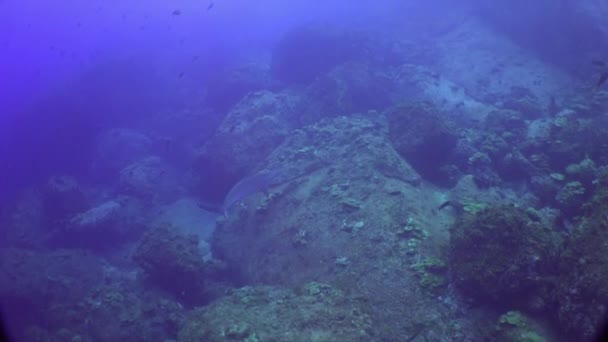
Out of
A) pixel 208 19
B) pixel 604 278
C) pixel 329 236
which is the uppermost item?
pixel 604 278

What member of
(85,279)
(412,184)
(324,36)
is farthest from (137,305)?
(324,36)

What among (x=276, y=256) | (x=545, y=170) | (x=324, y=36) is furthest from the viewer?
(x=324, y=36)

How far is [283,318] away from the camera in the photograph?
25.8 ft

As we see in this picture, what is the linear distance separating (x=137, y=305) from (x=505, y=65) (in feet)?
79.6

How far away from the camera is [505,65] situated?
77.8 ft

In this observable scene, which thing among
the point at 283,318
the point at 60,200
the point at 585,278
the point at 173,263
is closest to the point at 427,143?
the point at 585,278

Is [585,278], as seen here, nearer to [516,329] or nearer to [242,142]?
[516,329]

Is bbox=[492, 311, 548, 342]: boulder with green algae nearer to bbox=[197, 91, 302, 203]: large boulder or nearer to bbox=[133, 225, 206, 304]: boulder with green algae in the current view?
bbox=[133, 225, 206, 304]: boulder with green algae

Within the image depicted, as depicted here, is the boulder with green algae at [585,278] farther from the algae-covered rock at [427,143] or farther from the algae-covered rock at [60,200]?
the algae-covered rock at [60,200]

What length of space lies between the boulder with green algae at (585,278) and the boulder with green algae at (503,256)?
1.32ft

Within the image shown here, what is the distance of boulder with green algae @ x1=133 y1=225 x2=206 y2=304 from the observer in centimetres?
1258

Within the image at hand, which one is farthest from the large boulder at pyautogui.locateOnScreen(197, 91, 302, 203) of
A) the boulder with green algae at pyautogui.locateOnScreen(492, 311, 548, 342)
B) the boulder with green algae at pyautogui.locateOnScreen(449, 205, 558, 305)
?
the boulder with green algae at pyautogui.locateOnScreen(492, 311, 548, 342)

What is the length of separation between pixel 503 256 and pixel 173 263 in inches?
388

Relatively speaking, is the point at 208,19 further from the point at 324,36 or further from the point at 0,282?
the point at 0,282
